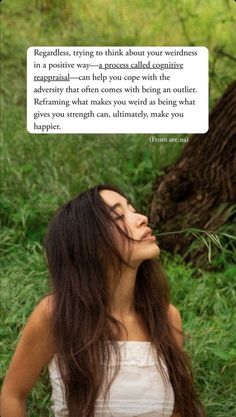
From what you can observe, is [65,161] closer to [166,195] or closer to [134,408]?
[166,195]

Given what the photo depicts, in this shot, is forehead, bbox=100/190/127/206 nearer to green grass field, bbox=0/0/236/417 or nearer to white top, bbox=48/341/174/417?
white top, bbox=48/341/174/417

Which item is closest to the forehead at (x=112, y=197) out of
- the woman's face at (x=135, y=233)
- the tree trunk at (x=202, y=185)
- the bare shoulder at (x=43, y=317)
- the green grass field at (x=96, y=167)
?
the woman's face at (x=135, y=233)

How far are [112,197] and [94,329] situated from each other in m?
0.31

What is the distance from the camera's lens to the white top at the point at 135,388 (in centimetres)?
217

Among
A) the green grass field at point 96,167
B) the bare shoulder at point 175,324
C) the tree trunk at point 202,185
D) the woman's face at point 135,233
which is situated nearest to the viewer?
the woman's face at point 135,233

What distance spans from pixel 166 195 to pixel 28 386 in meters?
1.85

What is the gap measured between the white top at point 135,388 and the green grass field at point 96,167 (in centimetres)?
54

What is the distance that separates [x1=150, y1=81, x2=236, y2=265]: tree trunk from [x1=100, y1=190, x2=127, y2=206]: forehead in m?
1.58

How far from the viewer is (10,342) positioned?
116 inches

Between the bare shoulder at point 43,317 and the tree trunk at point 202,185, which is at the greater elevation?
the tree trunk at point 202,185

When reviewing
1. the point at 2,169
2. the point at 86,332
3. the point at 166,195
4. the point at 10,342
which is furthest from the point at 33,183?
the point at 86,332

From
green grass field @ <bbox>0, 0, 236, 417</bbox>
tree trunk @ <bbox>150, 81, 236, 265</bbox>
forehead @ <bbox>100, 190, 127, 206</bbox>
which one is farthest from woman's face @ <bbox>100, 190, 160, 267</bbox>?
tree trunk @ <bbox>150, 81, 236, 265</bbox>

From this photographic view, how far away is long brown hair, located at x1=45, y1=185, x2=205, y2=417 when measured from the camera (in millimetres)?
2164

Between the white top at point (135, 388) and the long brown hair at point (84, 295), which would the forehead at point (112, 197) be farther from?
the white top at point (135, 388)
